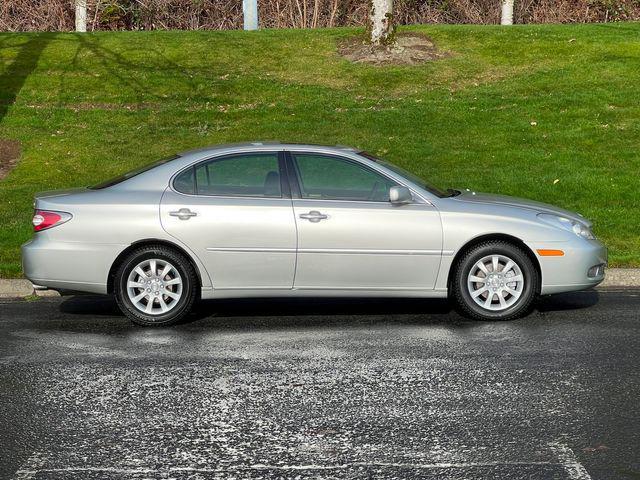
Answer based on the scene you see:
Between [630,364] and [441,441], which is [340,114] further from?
[441,441]

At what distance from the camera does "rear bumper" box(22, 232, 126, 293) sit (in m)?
8.91

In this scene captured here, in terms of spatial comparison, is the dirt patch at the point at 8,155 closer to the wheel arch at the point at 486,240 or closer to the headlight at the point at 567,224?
the wheel arch at the point at 486,240

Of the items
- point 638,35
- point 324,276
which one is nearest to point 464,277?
point 324,276

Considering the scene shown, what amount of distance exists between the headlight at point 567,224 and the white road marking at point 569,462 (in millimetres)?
3636

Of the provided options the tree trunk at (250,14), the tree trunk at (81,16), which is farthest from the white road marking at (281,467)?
the tree trunk at (81,16)

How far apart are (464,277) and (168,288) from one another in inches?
95.9

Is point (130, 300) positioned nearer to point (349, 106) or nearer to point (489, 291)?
point (489, 291)

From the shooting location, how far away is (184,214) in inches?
351

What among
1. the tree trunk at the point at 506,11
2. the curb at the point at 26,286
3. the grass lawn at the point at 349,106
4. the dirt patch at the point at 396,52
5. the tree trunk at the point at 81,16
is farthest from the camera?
the tree trunk at the point at 506,11

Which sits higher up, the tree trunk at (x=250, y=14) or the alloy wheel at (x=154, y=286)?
the tree trunk at (x=250, y=14)

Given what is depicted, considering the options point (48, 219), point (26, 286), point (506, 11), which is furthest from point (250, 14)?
point (48, 219)

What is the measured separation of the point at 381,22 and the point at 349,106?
3.53 metres

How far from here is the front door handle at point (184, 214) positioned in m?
8.90

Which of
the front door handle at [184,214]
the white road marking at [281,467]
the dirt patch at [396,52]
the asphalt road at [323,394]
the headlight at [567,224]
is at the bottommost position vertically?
the asphalt road at [323,394]
